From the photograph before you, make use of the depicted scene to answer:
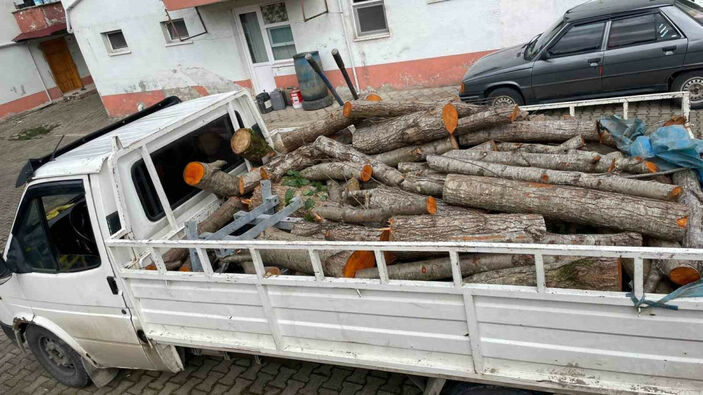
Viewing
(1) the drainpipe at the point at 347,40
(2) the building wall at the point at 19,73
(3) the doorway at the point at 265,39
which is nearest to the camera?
(1) the drainpipe at the point at 347,40

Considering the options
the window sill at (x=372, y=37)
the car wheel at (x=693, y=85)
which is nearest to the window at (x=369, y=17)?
the window sill at (x=372, y=37)

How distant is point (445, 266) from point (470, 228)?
438mm

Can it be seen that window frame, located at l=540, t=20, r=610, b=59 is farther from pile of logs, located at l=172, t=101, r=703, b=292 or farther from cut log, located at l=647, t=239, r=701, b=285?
cut log, located at l=647, t=239, r=701, b=285

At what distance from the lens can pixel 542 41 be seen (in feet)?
30.0

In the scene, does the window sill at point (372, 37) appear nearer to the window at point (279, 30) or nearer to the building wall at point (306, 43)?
the building wall at point (306, 43)

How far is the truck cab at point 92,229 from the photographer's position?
426 cm

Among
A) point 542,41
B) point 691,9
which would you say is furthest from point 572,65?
point 691,9

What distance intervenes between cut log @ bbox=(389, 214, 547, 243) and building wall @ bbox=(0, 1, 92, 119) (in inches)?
857

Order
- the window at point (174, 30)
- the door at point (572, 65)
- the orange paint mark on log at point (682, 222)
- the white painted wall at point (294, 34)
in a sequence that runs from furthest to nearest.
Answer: the window at point (174, 30) < the white painted wall at point (294, 34) < the door at point (572, 65) < the orange paint mark on log at point (682, 222)

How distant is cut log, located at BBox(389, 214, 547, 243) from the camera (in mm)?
3711

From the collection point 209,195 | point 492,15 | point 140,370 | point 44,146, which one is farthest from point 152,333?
point 44,146

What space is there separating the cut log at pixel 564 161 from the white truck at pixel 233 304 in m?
2.02

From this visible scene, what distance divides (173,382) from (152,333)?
88 centimetres

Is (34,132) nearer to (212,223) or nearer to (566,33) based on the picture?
(212,223)
